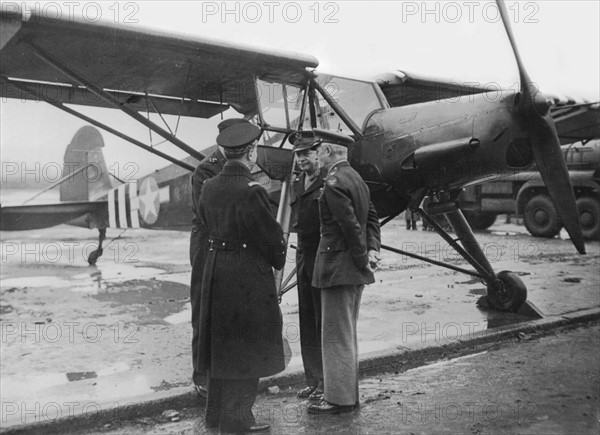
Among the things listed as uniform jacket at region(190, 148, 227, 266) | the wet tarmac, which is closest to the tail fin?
the wet tarmac

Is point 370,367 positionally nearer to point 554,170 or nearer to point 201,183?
point 201,183

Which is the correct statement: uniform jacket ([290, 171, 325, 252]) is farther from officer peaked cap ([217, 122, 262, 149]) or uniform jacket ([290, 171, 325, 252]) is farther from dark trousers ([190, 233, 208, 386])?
officer peaked cap ([217, 122, 262, 149])

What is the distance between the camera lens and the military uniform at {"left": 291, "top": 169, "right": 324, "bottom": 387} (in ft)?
13.1

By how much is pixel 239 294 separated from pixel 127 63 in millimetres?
3414

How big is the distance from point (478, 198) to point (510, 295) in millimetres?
14527

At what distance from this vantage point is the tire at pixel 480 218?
2081cm

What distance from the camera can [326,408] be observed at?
3570 mm

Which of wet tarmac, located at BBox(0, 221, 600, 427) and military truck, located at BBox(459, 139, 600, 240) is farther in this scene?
military truck, located at BBox(459, 139, 600, 240)

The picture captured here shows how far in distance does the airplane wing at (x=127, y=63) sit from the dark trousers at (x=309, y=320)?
2383 mm

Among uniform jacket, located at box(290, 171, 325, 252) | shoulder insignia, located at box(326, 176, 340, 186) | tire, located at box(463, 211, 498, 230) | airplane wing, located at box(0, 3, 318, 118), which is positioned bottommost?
tire, located at box(463, 211, 498, 230)

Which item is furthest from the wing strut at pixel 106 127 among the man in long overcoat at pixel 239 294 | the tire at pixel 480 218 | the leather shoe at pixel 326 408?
the tire at pixel 480 218

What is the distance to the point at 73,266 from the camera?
11.7m

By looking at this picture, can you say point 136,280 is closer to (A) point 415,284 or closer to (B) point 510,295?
(A) point 415,284

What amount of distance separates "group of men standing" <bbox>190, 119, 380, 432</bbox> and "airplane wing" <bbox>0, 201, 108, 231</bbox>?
311 inches
